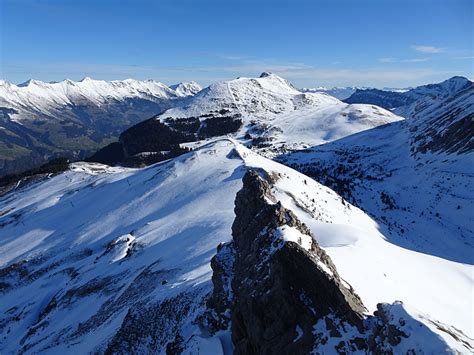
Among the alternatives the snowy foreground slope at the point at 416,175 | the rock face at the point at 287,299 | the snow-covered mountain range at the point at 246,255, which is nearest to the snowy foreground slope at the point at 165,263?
the snow-covered mountain range at the point at 246,255

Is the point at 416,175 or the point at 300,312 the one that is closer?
the point at 300,312

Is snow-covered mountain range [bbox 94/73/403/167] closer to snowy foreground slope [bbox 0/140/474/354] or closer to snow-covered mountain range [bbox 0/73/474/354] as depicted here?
snow-covered mountain range [bbox 0/73/474/354]

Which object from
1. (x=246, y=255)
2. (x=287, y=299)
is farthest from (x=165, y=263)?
(x=287, y=299)

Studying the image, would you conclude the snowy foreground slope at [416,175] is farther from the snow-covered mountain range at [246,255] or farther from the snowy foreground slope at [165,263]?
the snowy foreground slope at [165,263]

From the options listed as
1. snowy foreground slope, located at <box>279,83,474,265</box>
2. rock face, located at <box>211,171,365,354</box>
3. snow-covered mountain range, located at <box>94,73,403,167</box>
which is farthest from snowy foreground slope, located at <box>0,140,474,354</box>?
snow-covered mountain range, located at <box>94,73,403,167</box>

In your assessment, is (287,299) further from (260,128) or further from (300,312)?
(260,128)

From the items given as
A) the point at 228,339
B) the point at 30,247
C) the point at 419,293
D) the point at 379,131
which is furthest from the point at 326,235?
the point at 379,131

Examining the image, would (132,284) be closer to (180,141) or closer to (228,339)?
(228,339)

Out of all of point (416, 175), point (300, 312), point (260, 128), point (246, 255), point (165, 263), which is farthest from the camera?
point (260, 128)
